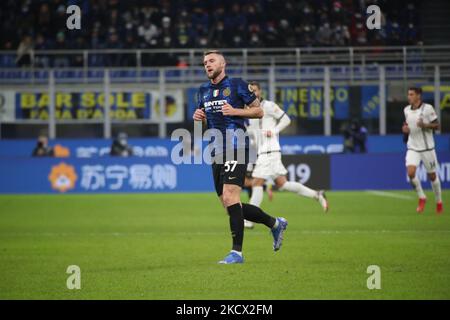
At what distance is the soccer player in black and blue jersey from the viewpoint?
411 inches

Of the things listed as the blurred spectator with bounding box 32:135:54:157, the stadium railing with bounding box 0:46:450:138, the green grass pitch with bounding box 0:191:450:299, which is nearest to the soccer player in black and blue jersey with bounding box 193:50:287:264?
the green grass pitch with bounding box 0:191:450:299

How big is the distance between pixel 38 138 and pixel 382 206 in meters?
12.8

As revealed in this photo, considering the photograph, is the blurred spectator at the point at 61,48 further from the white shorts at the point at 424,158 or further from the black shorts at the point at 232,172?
the black shorts at the point at 232,172

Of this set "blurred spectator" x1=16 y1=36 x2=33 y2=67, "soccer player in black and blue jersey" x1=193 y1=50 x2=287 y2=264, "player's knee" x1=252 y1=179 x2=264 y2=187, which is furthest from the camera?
"blurred spectator" x1=16 y1=36 x2=33 y2=67

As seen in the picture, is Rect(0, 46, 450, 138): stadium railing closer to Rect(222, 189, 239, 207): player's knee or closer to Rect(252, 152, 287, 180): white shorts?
Rect(252, 152, 287, 180): white shorts

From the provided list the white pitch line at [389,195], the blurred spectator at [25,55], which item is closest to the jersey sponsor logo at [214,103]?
the white pitch line at [389,195]

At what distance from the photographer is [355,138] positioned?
97.4 ft

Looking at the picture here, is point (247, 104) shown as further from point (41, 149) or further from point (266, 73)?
point (266, 73)

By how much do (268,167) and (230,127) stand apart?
5687 mm

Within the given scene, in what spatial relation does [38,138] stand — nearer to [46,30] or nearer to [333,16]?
[46,30]

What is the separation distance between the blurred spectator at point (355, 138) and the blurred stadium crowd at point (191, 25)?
9.11ft

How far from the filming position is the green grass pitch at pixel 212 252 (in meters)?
8.61

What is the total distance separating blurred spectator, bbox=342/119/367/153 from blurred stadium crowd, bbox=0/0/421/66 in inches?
109

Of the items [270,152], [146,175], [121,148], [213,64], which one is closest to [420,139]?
[270,152]
